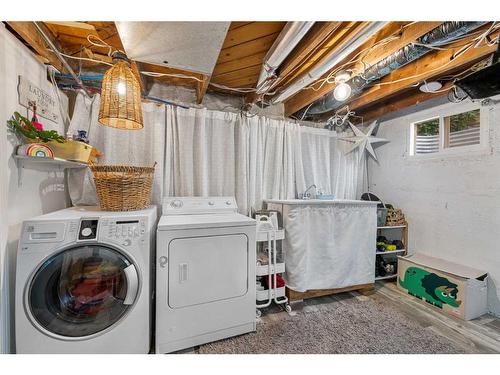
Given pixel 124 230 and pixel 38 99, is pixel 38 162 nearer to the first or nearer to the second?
pixel 38 99

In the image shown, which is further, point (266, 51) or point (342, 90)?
point (342, 90)

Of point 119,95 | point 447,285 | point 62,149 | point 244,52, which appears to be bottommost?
point 447,285

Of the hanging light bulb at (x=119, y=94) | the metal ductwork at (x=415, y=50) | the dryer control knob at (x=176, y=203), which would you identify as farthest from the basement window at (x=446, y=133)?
the hanging light bulb at (x=119, y=94)

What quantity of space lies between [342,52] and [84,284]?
2331 millimetres

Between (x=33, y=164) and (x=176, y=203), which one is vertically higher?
(x=33, y=164)

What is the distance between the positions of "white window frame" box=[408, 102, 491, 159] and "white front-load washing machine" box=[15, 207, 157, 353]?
3165 mm

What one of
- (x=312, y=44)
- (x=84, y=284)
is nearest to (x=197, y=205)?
(x=84, y=284)

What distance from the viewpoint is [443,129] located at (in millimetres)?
2379

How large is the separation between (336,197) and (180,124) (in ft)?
7.46

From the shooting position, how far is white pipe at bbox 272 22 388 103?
121cm

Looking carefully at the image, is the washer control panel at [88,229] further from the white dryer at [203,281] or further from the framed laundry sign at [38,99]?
the framed laundry sign at [38,99]

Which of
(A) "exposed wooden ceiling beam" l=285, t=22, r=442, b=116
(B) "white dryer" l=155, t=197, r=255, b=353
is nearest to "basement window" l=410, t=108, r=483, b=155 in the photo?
(A) "exposed wooden ceiling beam" l=285, t=22, r=442, b=116

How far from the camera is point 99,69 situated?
2033mm
